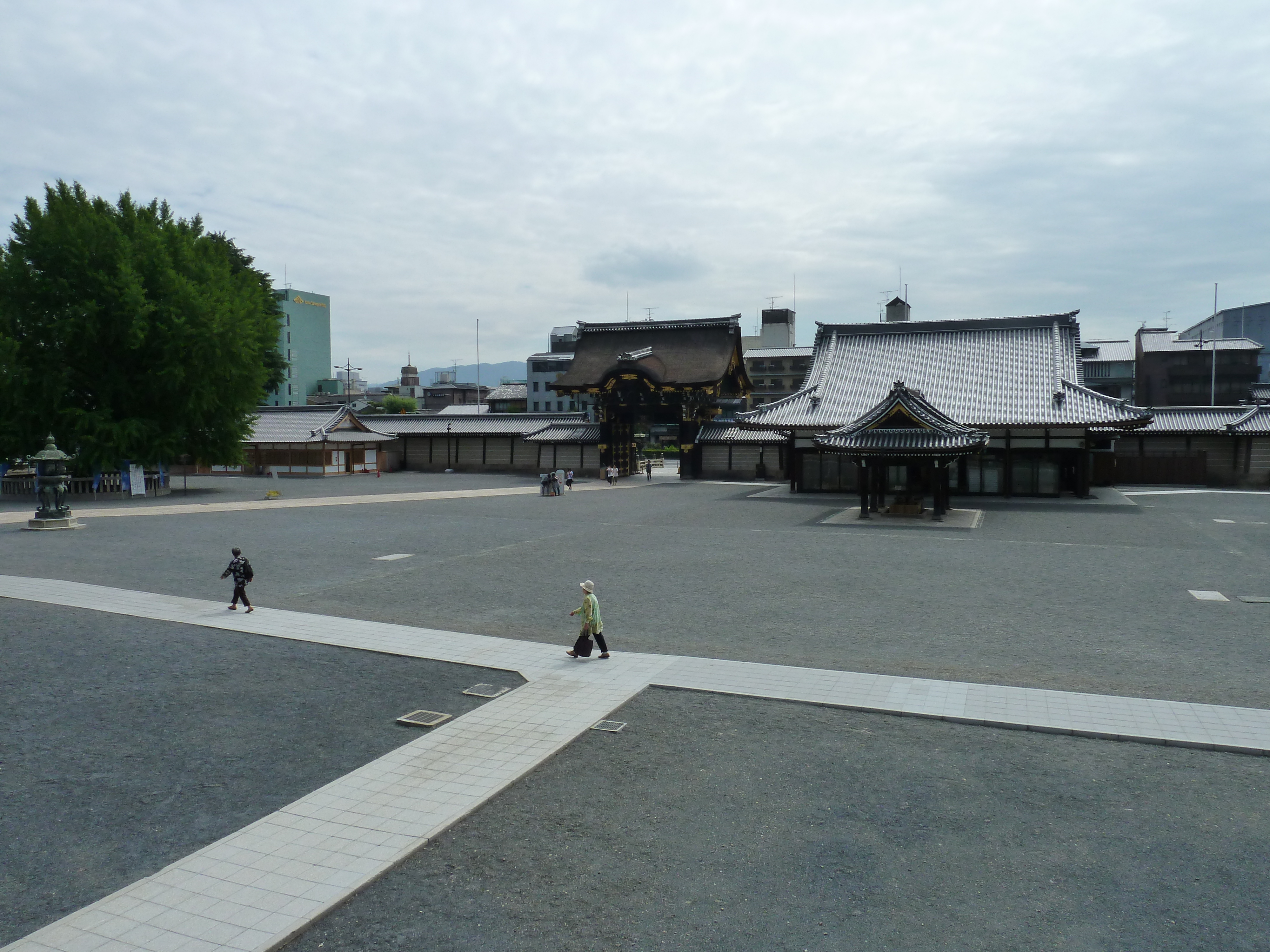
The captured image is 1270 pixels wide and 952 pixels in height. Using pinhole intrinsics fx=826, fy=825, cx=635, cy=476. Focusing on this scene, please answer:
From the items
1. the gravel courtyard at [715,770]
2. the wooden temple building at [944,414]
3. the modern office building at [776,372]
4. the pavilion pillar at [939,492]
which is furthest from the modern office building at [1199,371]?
the gravel courtyard at [715,770]

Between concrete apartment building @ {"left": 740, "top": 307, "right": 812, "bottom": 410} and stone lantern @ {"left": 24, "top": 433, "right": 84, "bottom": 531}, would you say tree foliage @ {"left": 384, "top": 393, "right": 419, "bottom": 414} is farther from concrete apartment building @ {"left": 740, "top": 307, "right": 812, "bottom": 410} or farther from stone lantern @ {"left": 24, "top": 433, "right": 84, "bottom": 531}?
stone lantern @ {"left": 24, "top": 433, "right": 84, "bottom": 531}

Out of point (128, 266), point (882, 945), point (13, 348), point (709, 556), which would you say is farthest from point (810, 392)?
point (882, 945)

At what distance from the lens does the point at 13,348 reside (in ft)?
118

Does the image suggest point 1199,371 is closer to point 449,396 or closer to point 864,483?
point 864,483

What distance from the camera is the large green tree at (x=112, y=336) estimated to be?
37.2m

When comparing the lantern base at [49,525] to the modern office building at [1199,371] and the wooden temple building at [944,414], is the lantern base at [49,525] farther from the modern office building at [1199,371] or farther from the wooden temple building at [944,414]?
the modern office building at [1199,371]

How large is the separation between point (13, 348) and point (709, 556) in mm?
33265

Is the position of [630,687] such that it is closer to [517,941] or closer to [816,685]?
[816,685]

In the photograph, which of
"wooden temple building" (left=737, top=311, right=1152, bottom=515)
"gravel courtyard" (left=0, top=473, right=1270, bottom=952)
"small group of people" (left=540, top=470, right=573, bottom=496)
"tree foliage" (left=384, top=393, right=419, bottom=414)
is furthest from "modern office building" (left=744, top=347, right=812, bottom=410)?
"gravel courtyard" (left=0, top=473, right=1270, bottom=952)

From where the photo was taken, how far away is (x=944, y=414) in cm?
3853

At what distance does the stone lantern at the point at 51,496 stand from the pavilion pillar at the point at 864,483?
28.0 m

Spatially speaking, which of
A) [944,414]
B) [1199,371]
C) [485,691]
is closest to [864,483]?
[944,414]

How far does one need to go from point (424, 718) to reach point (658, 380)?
44.7 m

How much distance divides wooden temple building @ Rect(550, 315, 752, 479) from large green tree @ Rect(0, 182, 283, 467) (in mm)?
22095
